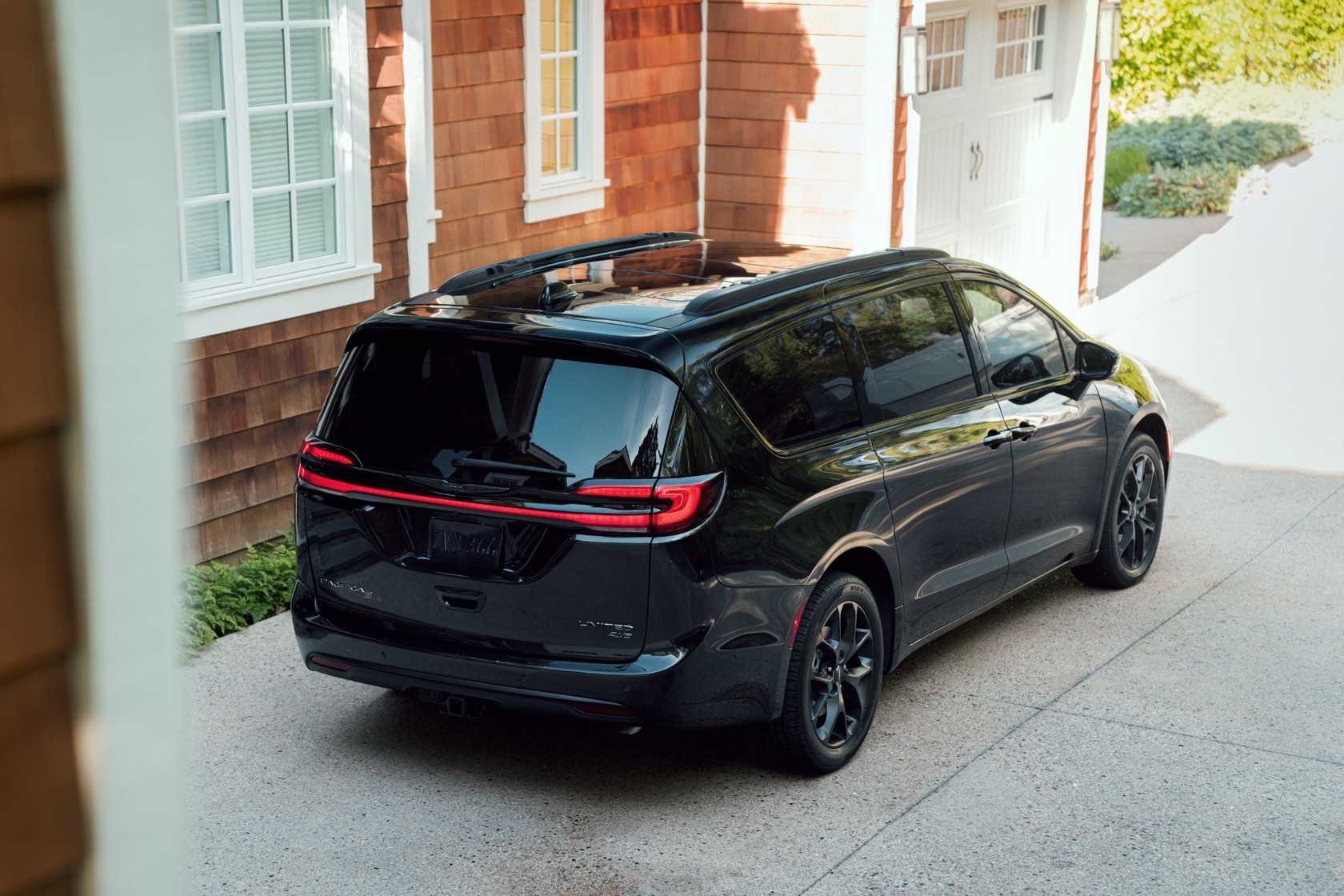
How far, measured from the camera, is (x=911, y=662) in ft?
21.9

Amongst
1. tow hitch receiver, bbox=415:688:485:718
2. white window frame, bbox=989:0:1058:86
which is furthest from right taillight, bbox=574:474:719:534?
white window frame, bbox=989:0:1058:86

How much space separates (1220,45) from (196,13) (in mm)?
23034

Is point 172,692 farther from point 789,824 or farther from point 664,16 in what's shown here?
point 664,16

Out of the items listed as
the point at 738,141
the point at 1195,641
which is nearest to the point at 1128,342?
the point at 738,141

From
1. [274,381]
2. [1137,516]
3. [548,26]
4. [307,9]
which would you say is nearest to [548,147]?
[548,26]

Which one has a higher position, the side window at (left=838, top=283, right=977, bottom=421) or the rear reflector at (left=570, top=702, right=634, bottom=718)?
the side window at (left=838, top=283, right=977, bottom=421)

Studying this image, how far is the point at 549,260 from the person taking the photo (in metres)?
6.26

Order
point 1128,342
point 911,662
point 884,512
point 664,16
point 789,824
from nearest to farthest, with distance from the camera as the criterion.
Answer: point 789,824, point 884,512, point 911,662, point 664,16, point 1128,342

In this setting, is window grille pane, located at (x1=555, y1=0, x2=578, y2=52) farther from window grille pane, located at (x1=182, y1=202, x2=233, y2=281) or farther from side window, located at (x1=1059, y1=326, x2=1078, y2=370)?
side window, located at (x1=1059, y1=326, x2=1078, y2=370)

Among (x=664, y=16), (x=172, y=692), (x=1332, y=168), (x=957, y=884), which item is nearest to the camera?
(x=172, y=692)

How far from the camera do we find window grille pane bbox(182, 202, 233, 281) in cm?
741

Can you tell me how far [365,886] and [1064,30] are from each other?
11882 mm

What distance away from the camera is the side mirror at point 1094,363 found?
22.6 feet

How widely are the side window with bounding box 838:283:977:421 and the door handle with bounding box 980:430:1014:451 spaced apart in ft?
0.61
